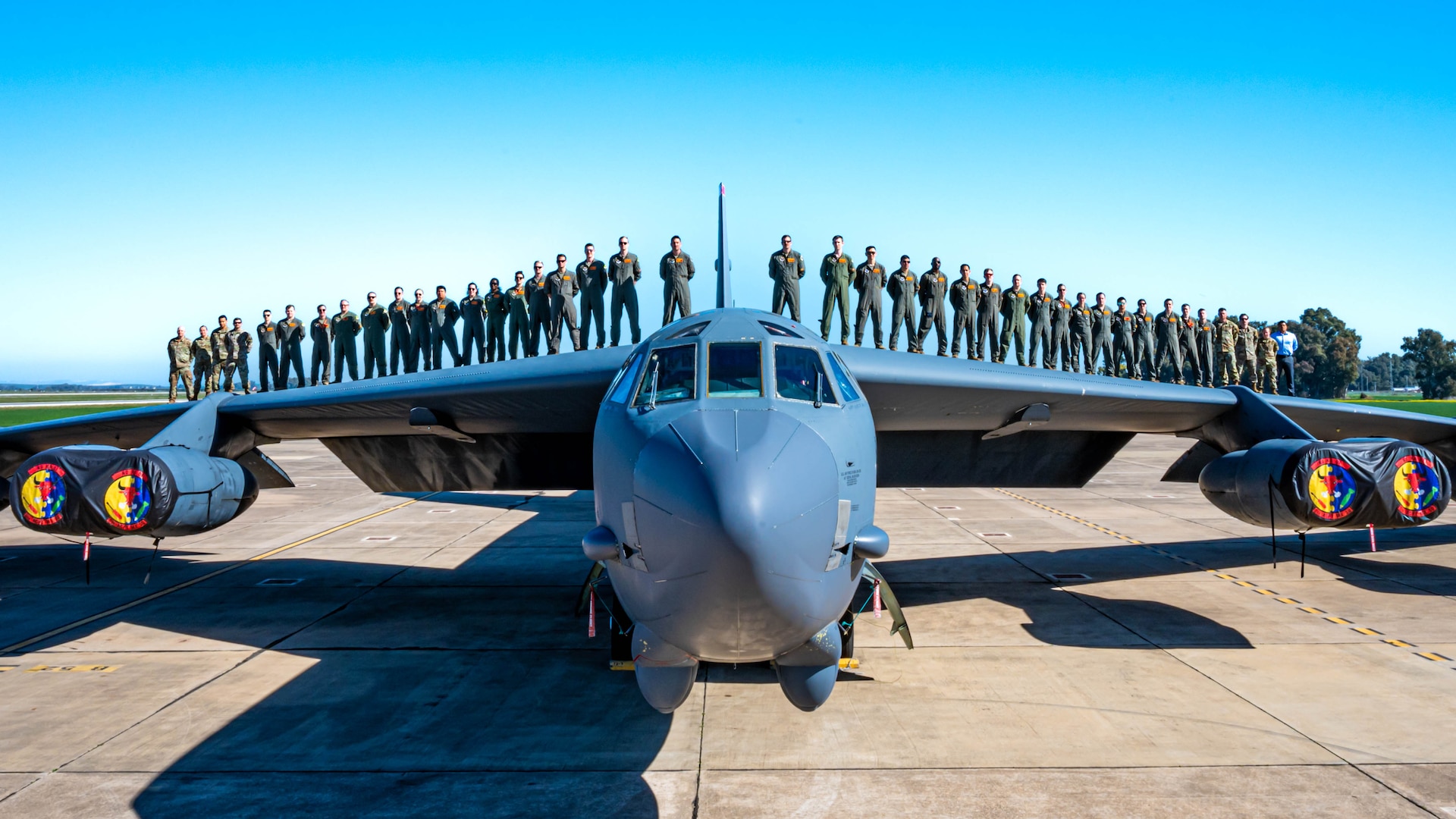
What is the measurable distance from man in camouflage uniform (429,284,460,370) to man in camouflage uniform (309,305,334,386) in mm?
3700

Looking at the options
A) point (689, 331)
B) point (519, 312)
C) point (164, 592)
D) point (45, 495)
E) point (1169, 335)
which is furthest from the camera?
point (1169, 335)

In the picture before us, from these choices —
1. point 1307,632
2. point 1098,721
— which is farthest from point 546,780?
point 1307,632

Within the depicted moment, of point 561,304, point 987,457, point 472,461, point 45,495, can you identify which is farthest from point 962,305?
point 45,495

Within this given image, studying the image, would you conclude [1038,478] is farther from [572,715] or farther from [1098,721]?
[572,715]

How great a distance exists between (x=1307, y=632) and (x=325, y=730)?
9.44m

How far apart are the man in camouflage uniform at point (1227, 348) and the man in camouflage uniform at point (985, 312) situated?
301 inches

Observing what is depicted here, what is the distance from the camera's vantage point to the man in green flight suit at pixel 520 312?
17766 millimetres

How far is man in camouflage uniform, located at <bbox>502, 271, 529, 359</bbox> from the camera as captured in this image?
58.3ft

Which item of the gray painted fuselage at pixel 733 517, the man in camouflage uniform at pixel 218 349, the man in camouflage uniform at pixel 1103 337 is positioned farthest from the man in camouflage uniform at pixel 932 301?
the man in camouflage uniform at pixel 218 349

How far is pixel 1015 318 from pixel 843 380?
12686 millimetres

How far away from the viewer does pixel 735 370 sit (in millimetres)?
6074

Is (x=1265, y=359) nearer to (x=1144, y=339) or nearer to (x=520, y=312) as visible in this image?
(x=1144, y=339)

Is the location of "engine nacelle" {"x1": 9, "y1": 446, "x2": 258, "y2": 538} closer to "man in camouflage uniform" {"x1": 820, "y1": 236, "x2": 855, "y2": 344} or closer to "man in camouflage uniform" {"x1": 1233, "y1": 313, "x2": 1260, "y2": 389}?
"man in camouflage uniform" {"x1": 820, "y1": 236, "x2": 855, "y2": 344}

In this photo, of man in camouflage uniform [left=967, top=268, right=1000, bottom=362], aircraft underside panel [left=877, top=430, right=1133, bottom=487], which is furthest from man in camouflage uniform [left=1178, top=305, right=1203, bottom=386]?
aircraft underside panel [left=877, top=430, right=1133, bottom=487]
